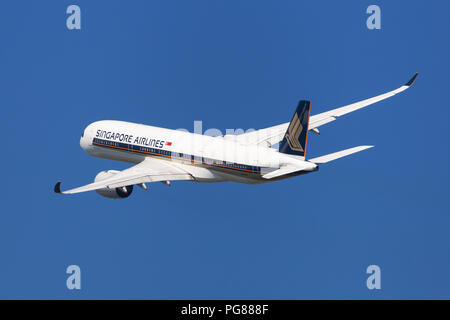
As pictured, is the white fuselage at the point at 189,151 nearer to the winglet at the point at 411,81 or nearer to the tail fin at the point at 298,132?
the tail fin at the point at 298,132

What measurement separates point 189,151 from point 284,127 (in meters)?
10.1

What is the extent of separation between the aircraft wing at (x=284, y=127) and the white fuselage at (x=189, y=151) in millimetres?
4172

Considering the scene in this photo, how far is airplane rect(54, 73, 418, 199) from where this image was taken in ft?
242

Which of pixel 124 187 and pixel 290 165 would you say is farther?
pixel 124 187

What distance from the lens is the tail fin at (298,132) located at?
72938 mm

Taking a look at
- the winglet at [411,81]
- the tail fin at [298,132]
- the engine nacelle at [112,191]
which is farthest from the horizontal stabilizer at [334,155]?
the winglet at [411,81]

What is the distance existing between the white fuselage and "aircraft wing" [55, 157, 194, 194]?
55 centimetres

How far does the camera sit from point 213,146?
7938cm

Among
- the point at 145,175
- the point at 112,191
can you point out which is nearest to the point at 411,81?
the point at 145,175

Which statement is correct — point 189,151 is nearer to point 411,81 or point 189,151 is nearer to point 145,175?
point 145,175

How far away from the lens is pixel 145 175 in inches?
3088
